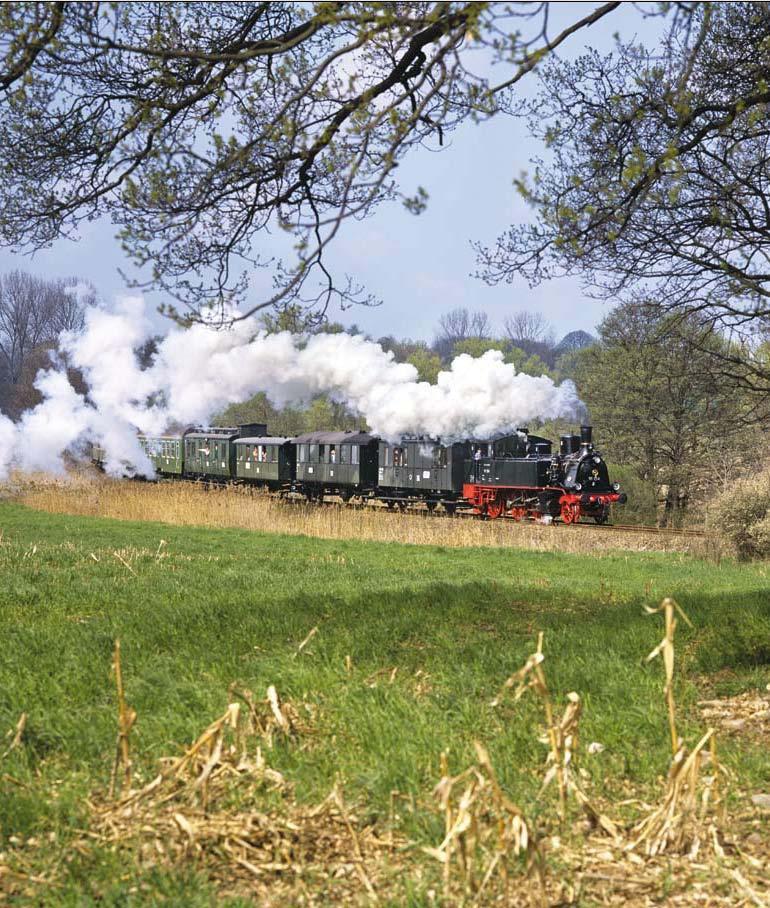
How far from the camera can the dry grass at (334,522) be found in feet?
64.0

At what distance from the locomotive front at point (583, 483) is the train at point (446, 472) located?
3cm

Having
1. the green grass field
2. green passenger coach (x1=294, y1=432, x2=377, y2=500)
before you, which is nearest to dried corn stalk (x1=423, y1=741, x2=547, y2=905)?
the green grass field

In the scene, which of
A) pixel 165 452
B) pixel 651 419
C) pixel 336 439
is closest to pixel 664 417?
pixel 651 419

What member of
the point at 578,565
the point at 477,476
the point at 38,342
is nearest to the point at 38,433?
the point at 477,476

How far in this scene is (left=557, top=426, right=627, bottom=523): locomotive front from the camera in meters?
26.5

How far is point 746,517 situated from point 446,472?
38.2 feet

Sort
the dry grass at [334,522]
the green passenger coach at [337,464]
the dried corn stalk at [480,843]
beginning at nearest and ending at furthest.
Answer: the dried corn stalk at [480,843], the dry grass at [334,522], the green passenger coach at [337,464]

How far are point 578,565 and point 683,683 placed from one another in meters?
8.80

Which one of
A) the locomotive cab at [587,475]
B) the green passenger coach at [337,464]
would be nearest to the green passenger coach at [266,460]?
the green passenger coach at [337,464]

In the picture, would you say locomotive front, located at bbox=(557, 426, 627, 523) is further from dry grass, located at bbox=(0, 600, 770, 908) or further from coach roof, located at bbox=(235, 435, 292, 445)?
dry grass, located at bbox=(0, 600, 770, 908)

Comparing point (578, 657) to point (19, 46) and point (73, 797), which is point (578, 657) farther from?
point (19, 46)

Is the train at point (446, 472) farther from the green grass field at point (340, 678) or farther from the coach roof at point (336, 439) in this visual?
the green grass field at point (340, 678)

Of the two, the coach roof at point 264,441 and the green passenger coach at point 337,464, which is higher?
the coach roof at point 264,441

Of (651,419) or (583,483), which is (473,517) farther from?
(651,419)
